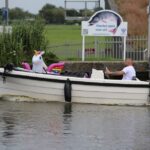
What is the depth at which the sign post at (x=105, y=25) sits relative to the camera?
79.5ft

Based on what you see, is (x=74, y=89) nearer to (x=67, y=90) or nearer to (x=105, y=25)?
(x=67, y=90)

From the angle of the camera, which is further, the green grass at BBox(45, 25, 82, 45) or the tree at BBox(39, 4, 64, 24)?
the tree at BBox(39, 4, 64, 24)

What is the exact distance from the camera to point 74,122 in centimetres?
1606

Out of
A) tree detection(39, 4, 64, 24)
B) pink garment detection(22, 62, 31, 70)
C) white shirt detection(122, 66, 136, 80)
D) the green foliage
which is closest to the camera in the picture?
white shirt detection(122, 66, 136, 80)

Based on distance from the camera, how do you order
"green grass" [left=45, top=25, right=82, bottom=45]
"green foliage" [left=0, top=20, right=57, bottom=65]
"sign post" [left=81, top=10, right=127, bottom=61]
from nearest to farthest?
"green foliage" [left=0, top=20, right=57, bottom=65] → "sign post" [left=81, top=10, right=127, bottom=61] → "green grass" [left=45, top=25, right=82, bottom=45]

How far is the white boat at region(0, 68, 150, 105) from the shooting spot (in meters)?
19.9

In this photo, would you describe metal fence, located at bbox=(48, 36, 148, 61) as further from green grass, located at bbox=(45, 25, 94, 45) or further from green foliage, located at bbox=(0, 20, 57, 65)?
green grass, located at bbox=(45, 25, 94, 45)

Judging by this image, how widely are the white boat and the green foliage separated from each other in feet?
8.88

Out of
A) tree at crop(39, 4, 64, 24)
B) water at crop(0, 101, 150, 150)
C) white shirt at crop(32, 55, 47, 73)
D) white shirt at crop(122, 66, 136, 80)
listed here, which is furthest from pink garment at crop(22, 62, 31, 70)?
tree at crop(39, 4, 64, 24)

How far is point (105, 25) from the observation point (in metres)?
24.4

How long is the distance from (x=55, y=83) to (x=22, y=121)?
436 cm

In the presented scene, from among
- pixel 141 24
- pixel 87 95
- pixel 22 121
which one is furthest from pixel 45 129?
pixel 141 24

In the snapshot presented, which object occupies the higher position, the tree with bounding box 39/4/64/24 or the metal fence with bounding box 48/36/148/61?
the tree with bounding box 39/4/64/24

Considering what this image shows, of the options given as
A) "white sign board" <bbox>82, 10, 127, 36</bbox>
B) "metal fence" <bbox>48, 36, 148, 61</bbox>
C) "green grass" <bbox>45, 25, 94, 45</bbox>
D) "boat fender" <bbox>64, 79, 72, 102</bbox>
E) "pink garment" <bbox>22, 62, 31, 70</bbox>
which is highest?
"white sign board" <bbox>82, 10, 127, 36</bbox>
